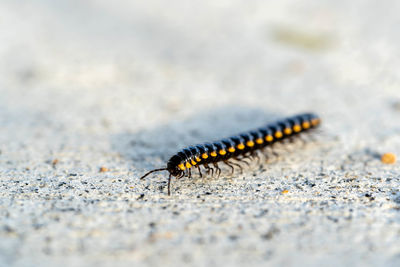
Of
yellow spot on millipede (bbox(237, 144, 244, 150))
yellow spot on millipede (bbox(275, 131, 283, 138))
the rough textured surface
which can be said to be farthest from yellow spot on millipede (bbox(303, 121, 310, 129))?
yellow spot on millipede (bbox(237, 144, 244, 150))

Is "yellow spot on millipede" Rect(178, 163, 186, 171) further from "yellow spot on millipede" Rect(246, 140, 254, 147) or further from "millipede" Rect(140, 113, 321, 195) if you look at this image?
"yellow spot on millipede" Rect(246, 140, 254, 147)

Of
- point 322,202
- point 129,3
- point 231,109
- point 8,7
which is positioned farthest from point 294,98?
point 8,7

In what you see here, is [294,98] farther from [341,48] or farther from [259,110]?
[341,48]

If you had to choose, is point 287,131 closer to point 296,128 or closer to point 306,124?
point 296,128

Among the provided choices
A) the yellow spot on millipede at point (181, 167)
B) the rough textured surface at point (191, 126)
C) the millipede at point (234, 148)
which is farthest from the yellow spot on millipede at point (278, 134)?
the yellow spot on millipede at point (181, 167)

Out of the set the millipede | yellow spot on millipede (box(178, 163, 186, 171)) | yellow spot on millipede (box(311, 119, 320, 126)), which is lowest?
yellow spot on millipede (box(178, 163, 186, 171))

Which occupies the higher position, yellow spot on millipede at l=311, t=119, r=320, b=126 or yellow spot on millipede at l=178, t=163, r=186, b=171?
yellow spot on millipede at l=311, t=119, r=320, b=126

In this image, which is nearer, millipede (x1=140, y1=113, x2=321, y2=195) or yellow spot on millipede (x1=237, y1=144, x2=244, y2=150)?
millipede (x1=140, y1=113, x2=321, y2=195)
